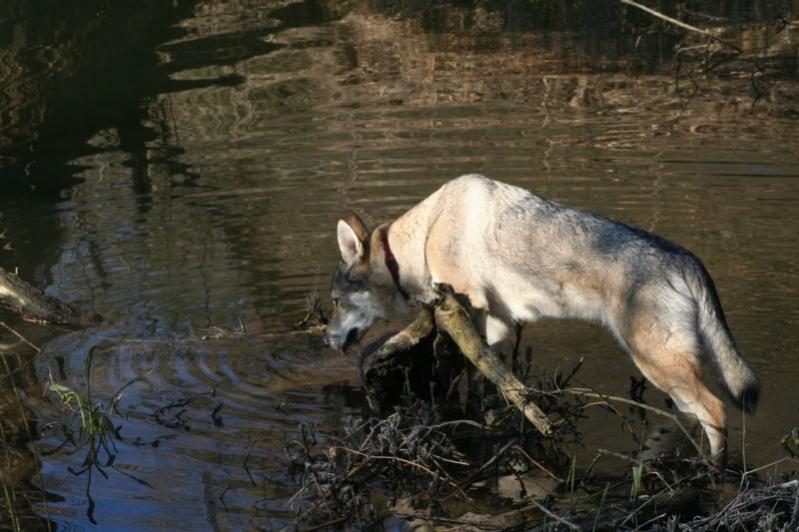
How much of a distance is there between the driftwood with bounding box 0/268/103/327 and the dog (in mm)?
2304

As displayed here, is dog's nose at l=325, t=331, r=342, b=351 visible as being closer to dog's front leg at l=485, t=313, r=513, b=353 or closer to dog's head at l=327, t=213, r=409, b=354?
dog's head at l=327, t=213, r=409, b=354

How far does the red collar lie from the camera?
8.37 meters

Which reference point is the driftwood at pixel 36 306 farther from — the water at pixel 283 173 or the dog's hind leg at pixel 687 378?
the dog's hind leg at pixel 687 378

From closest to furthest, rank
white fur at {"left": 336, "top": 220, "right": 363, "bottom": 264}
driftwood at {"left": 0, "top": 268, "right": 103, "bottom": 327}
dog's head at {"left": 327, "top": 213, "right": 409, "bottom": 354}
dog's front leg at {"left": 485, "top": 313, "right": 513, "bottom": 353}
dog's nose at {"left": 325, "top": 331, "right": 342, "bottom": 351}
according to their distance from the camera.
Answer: dog's front leg at {"left": 485, "top": 313, "right": 513, "bottom": 353} < white fur at {"left": 336, "top": 220, "right": 363, "bottom": 264} < dog's head at {"left": 327, "top": 213, "right": 409, "bottom": 354} < dog's nose at {"left": 325, "top": 331, "right": 342, "bottom": 351} < driftwood at {"left": 0, "top": 268, "right": 103, "bottom": 327}

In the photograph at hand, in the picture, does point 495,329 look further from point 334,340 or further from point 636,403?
point 636,403

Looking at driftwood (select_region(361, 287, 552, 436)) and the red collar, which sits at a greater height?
the red collar

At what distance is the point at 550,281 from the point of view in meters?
7.36

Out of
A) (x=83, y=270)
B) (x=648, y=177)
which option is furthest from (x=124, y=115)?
(x=648, y=177)

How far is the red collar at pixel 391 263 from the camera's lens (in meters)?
8.37

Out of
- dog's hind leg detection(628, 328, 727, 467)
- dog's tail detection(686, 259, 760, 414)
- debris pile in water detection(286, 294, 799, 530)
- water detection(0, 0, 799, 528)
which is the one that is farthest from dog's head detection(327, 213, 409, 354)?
dog's tail detection(686, 259, 760, 414)

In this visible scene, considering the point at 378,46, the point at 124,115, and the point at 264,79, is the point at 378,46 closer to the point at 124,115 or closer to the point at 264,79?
the point at 264,79

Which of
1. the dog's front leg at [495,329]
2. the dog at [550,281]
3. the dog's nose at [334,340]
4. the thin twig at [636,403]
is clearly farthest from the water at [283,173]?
the thin twig at [636,403]

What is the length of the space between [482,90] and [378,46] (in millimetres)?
3250

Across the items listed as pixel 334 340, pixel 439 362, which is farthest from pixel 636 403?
pixel 334 340
